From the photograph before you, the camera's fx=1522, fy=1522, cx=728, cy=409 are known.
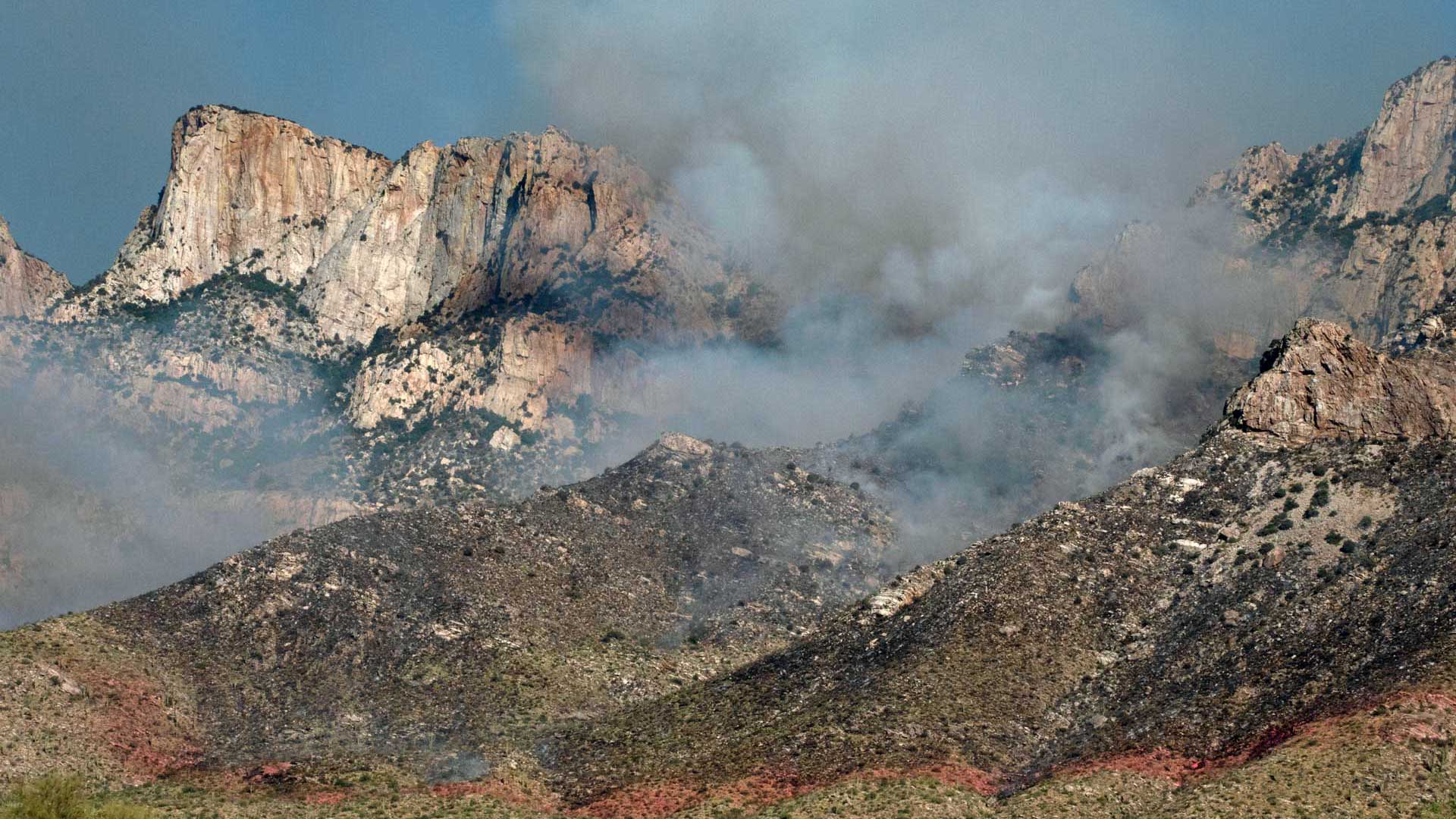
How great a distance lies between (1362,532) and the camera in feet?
314

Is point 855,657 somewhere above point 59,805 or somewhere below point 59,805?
above

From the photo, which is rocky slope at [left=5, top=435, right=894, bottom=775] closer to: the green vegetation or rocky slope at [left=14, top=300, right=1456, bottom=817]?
rocky slope at [left=14, top=300, right=1456, bottom=817]

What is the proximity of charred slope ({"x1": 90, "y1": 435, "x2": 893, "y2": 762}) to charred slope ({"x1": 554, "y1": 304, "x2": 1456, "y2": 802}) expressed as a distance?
10.1m

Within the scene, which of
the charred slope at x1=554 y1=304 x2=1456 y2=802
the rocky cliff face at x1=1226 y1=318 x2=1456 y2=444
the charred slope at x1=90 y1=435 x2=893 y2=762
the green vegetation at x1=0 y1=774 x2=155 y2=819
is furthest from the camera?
the rocky cliff face at x1=1226 y1=318 x2=1456 y2=444

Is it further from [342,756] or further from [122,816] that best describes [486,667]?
[122,816]

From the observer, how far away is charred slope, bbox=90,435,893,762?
97.4 meters

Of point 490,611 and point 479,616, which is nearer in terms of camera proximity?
point 479,616

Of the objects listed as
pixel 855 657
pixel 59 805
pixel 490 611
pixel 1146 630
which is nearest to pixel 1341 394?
pixel 1146 630

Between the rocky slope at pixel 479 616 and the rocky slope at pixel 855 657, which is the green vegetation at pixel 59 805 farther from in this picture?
the rocky slope at pixel 479 616

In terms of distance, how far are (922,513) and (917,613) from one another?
1924 inches

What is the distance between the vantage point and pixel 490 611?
11025 centimetres

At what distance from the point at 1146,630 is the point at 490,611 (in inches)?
1811

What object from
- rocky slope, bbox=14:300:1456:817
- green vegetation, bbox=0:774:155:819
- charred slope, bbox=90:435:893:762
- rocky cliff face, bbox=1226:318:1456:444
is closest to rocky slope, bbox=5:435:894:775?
charred slope, bbox=90:435:893:762

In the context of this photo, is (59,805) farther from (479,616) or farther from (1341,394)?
(1341,394)
